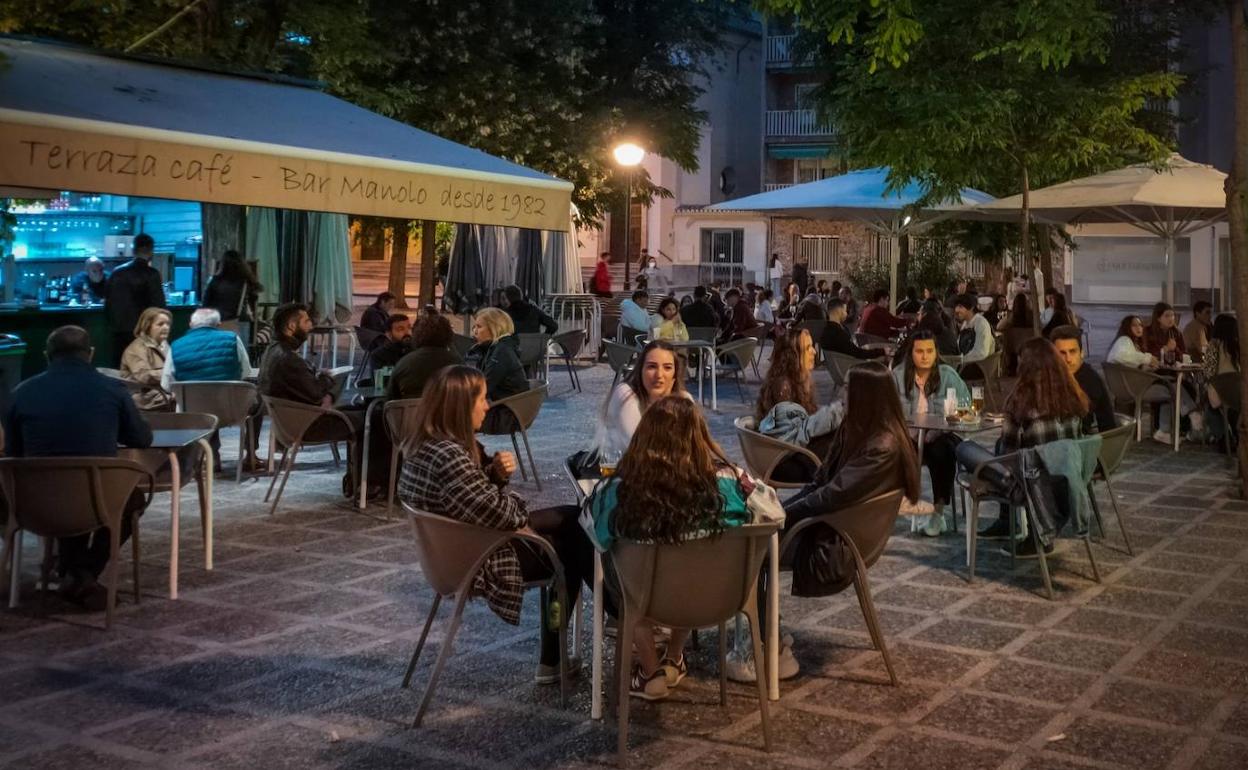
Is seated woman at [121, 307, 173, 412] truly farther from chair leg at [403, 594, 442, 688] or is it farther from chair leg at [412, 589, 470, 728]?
chair leg at [412, 589, 470, 728]

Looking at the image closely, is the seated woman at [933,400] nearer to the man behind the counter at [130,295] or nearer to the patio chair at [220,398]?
the patio chair at [220,398]

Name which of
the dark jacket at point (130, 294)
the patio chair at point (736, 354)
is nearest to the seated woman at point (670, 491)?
the patio chair at point (736, 354)

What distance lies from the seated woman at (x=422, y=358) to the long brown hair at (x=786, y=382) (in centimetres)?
206

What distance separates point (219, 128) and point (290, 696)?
2.95m

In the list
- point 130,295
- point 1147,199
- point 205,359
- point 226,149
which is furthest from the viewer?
point 130,295

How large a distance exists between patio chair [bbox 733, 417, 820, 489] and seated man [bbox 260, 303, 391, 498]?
2.71 m

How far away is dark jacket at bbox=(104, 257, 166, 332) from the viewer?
553 inches

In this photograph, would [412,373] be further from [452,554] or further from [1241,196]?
[1241,196]

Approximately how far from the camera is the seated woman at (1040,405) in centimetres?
722

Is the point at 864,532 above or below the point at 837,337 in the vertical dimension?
below

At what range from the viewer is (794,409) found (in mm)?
7707

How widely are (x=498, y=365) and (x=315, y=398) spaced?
1.25m

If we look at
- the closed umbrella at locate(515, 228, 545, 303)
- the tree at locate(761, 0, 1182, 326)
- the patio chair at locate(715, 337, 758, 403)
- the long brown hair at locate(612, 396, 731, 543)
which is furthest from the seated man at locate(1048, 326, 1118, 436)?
the closed umbrella at locate(515, 228, 545, 303)

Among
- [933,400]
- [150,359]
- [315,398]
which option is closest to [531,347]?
[150,359]
